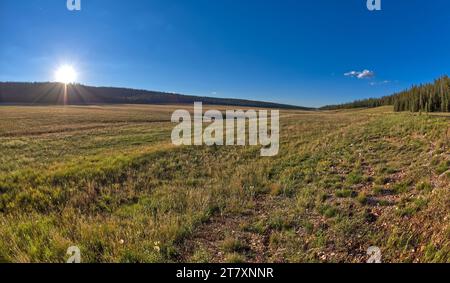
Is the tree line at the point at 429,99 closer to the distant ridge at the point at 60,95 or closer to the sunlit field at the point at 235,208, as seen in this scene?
the sunlit field at the point at 235,208

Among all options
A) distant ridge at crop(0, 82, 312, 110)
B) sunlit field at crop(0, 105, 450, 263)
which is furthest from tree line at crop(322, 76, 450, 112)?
distant ridge at crop(0, 82, 312, 110)

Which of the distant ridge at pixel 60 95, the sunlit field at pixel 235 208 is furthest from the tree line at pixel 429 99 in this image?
the distant ridge at pixel 60 95

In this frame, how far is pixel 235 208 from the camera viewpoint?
6.98 metres

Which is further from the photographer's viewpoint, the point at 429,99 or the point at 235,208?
the point at 429,99

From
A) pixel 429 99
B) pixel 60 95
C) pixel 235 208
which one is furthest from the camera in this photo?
pixel 60 95

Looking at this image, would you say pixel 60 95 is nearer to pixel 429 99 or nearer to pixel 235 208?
pixel 235 208

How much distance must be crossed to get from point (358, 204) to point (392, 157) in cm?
581

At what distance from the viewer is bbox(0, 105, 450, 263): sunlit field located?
489cm

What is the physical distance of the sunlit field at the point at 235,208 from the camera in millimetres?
4895

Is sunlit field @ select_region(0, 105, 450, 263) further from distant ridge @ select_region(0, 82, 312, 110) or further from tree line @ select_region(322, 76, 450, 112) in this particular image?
distant ridge @ select_region(0, 82, 312, 110)

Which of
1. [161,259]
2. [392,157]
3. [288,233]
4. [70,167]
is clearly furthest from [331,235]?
[70,167]

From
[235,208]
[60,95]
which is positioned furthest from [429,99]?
[60,95]

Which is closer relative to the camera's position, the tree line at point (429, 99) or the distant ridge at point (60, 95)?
the tree line at point (429, 99)
